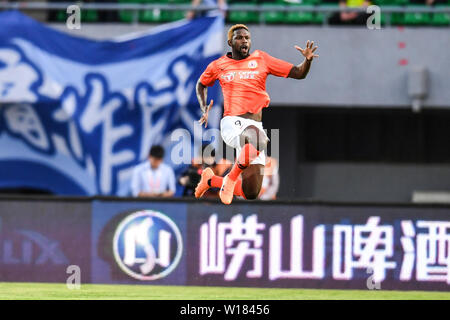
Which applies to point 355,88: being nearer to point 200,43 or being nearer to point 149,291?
point 200,43

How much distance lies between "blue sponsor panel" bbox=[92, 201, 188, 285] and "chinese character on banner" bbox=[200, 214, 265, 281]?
0.33 meters

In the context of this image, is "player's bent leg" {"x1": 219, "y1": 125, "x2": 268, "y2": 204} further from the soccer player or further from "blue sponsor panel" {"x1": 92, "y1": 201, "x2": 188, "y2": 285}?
"blue sponsor panel" {"x1": 92, "y1": 201, "x2": 188, "y2": 285}

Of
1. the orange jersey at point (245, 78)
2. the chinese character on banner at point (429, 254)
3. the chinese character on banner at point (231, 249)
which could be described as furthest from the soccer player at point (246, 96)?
the chinese character on banner at point (429, 254)

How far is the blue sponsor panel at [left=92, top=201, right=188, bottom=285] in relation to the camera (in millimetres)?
15344

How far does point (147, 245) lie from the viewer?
50.5 ft

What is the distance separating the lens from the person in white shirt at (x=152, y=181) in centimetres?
1608

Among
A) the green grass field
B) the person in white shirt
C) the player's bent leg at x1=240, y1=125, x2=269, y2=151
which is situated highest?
the player's bent leg at x1=240, y1=125, x2=269, y2=151

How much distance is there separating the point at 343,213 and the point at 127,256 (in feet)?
10.7

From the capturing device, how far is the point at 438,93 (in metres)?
20.3

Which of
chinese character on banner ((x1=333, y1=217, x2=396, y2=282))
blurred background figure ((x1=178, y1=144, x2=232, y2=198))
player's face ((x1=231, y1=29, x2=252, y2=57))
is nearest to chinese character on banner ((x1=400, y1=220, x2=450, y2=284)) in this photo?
chinese character on banner ((x1=333, y1=217, x2=396, y2=282))

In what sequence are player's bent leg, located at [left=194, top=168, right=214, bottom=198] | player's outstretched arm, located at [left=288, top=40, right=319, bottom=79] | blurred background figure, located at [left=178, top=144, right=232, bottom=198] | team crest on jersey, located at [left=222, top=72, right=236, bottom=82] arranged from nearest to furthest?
player's outstretched arm, located at [left=288, top=40, right=319, bottom=79] < team crest on jersey, located at [left=222, top=72, right=236, bottom=82] < player's bent leg, located at [left=194, top=168, right=214, bottom=198] < blurred background figure, located at [left=178, top=144, right=232, bottom=198]

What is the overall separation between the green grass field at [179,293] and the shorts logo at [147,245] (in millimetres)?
327
